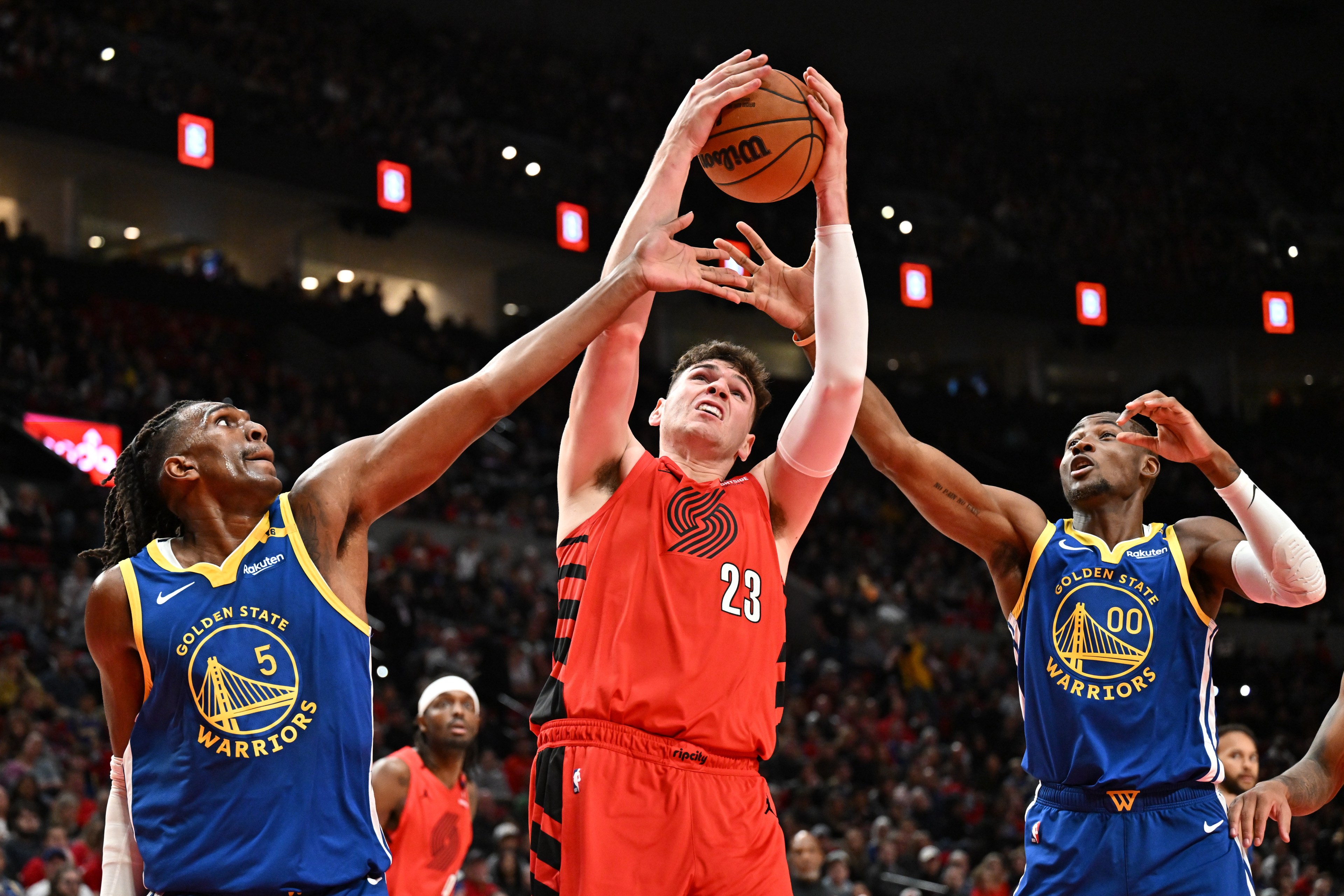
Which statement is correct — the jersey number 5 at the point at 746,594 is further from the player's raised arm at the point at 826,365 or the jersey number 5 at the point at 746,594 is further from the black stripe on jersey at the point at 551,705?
the black stripe on jersey at the point at 551,705

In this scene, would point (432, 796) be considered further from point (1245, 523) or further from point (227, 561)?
point (1245, 523)

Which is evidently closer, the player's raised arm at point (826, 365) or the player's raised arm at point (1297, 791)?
the player's raised arm at point (826, 365)

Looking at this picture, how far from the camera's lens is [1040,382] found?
97.2 ft

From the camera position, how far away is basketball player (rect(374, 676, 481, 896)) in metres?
6.32

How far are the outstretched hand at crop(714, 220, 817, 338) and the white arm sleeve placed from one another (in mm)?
90

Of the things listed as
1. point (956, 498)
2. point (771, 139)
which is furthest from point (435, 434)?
point (956, 498)

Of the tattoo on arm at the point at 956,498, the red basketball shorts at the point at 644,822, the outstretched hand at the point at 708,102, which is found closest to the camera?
the red basketball shorts at the point at 644,822

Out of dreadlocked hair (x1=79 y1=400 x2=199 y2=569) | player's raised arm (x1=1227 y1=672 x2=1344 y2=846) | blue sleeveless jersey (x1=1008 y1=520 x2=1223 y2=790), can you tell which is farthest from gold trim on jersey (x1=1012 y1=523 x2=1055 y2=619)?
dreadlocked hair (x1=79 y1=400 x2=199 y2=569)

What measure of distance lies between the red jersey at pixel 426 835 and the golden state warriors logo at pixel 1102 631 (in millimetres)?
3367

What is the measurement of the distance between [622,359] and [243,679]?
51.5 inches

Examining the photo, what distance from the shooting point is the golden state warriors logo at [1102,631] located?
4332 millimetres

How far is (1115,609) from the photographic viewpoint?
4.41m

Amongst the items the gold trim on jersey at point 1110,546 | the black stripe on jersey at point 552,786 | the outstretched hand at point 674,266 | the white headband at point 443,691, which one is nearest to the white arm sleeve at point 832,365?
the outstretched hand at point 674,266

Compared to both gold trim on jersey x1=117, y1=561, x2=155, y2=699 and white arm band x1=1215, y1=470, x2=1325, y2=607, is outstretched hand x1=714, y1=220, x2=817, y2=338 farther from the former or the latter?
gold trim on jersey x1=117, y1=561, x2=155, y2=699
